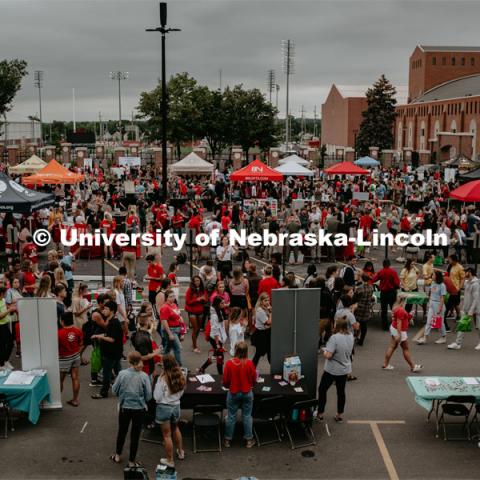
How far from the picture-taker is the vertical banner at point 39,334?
30.3ft

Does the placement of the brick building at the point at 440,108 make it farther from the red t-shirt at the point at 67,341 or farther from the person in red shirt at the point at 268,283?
the red t-shirt at the point at 67,341

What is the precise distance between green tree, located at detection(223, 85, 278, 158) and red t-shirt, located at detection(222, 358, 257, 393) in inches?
1963

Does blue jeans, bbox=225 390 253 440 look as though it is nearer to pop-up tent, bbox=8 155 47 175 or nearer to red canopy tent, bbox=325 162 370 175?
red canopy tent, bbox=325 162 370 175

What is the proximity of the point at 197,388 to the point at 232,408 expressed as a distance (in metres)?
0.63

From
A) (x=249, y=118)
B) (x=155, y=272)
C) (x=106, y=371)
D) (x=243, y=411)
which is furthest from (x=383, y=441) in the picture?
(x=249, y=118)

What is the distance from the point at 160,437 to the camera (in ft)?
28.4

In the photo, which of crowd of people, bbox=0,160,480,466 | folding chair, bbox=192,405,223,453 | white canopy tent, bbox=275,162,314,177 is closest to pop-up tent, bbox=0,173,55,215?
crowd of people, bbox=0,160,480,466

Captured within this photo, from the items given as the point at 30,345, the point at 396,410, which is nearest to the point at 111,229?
the point at 30,345

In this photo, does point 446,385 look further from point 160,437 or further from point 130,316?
point 130,316

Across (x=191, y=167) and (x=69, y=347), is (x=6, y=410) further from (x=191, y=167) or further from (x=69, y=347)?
(x=191, y=167)

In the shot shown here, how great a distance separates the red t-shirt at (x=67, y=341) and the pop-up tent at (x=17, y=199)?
874 centimetres

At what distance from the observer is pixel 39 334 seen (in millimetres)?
9234

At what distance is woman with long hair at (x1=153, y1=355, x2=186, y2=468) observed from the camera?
25.1 feet

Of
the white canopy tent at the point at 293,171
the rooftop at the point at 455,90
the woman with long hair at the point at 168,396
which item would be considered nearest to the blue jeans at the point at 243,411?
the woman with long hair at the point at 168,396
